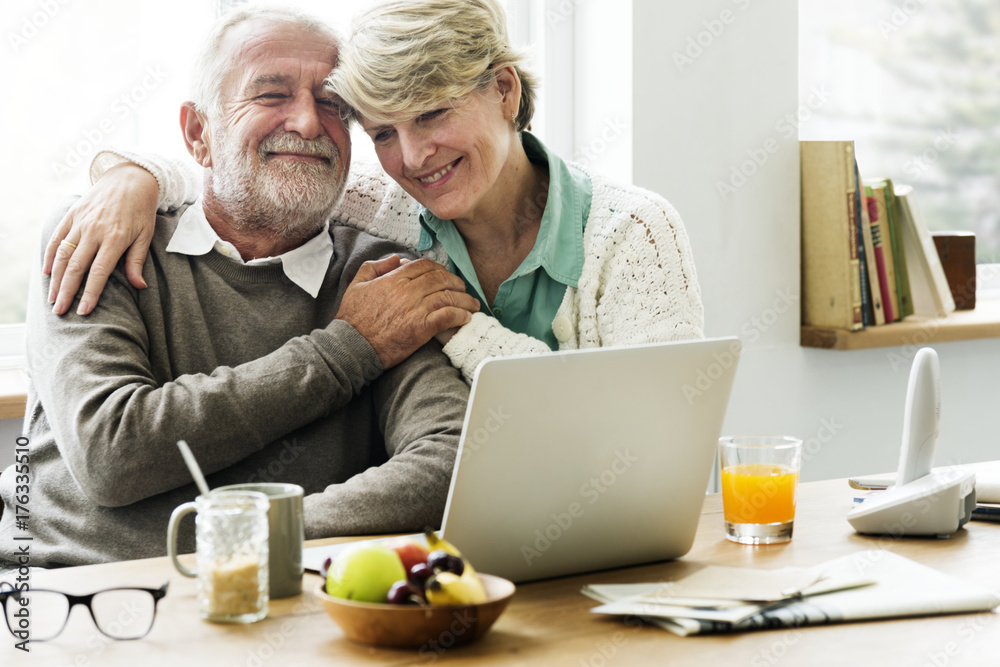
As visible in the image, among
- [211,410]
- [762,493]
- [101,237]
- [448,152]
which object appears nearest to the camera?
[762,493]

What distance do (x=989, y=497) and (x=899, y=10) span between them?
7.43 ft

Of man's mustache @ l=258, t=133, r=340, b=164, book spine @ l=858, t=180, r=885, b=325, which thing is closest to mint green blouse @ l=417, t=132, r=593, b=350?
man's mustache @ l=258, t=133, r=340, b=164

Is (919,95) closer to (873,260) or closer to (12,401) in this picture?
(873,260)

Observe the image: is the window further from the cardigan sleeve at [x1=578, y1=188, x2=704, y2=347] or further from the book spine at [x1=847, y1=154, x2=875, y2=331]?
the cardigan sleeve at [x1=578, y1=188, x2=704, y2=347]

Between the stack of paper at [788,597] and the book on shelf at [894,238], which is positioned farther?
the book on shelf at [894,238]

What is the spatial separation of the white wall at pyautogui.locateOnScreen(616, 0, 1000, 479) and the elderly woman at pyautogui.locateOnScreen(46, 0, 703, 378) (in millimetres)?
676

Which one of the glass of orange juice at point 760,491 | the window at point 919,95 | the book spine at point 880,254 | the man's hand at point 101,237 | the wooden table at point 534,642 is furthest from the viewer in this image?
the window at point 919,95

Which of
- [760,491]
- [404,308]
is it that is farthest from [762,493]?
[404,308]

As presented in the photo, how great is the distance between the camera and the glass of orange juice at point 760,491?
1.16m

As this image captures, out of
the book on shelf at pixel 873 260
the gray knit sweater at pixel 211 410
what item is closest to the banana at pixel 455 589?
the gray knit sweater at pixel 211 410

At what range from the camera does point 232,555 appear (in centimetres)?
88

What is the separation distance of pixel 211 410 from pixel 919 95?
2617 millimetres

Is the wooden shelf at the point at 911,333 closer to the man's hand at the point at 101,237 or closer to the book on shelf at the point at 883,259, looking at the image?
the book on shelf at the point at 883,259

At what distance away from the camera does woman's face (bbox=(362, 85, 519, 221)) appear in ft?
5.35
